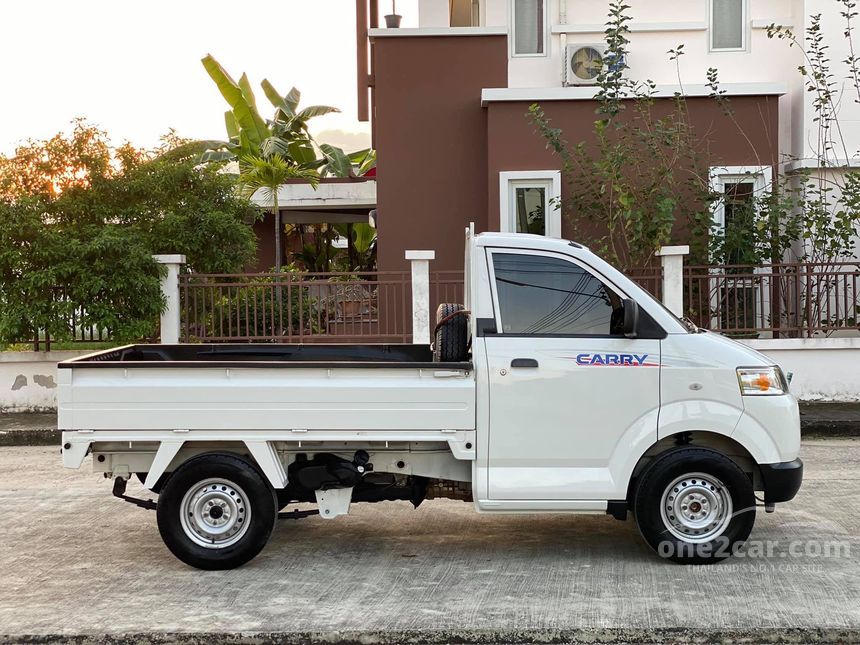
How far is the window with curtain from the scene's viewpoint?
18.9 metres

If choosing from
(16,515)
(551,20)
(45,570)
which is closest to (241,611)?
(45,570)

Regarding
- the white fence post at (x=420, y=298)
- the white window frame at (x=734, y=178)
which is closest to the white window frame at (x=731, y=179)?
the white window frame at (x=734, y=178)

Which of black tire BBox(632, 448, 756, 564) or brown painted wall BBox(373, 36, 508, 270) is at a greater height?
brown painted wall BBox(373, 36, 508, 270)

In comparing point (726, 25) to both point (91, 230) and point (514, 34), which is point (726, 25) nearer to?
point (514, 34)

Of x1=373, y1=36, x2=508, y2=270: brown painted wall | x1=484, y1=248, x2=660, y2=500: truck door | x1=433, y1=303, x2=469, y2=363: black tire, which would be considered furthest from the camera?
x1=373, y1=36, x2=508, y2=270: brown painted wall

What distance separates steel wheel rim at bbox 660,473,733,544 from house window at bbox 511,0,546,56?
13.2m

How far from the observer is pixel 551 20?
1875 centimetres

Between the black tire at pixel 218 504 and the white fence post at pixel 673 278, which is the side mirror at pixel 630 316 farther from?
the white fence post at pixel 673 278

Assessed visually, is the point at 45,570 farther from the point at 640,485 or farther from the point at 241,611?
the point at 640,485

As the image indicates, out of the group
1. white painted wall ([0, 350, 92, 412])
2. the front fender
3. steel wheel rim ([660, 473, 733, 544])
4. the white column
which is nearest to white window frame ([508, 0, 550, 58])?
the white column

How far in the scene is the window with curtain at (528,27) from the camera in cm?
1894

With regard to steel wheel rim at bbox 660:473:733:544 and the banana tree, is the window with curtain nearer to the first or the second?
the banana tree

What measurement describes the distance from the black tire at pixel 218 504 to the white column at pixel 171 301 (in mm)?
8086

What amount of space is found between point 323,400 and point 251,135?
2256cm
